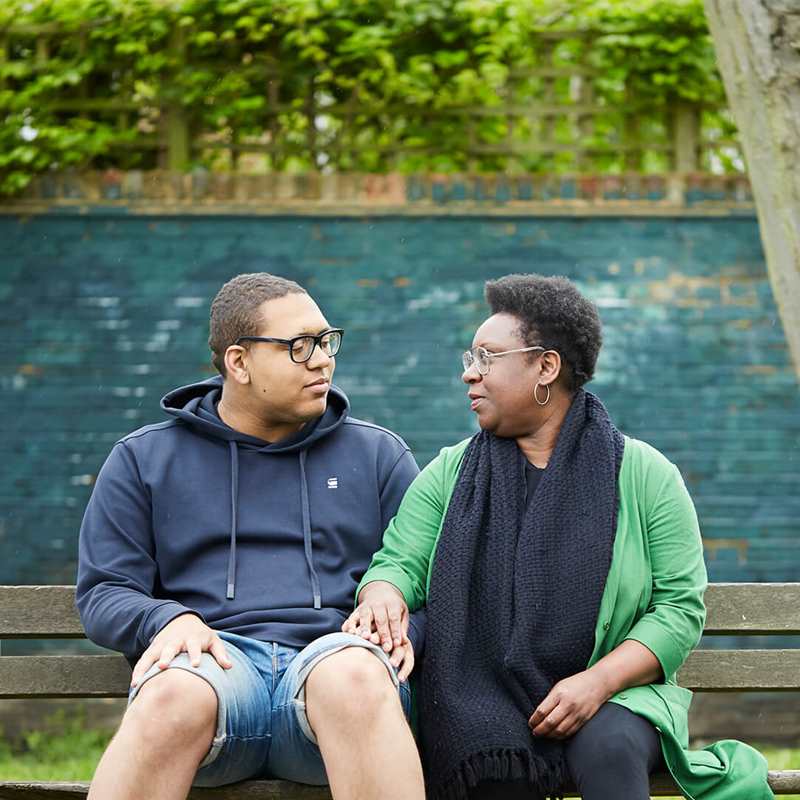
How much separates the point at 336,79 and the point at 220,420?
3.26 m

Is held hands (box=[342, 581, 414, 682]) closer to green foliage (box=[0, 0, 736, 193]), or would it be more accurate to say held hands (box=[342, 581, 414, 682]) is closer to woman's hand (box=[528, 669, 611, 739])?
woman's hand (box=[528, 669, 611, 739])

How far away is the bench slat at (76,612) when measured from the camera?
3.94 meters

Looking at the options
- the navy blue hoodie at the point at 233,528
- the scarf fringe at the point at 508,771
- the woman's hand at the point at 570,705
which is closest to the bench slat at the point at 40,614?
the navy blue hoodie at the point at 233,528

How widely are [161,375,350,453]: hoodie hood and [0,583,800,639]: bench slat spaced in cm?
64

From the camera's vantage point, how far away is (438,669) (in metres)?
3.41

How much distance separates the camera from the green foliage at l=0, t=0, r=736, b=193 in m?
6.52

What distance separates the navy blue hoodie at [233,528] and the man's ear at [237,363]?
142mm

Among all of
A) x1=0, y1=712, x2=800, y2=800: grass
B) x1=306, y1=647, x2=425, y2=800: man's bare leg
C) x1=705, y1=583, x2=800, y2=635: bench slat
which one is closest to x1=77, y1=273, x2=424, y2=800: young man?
x1=306, y1=647, x2=425, y2=800: man's bare leg

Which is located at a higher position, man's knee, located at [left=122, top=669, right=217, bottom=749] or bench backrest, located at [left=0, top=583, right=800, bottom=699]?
man's knee, located at [left=122, top=669, right=217, bottom=749]

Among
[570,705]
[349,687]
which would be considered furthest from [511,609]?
[349,687]

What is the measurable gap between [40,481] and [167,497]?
310 centimetres

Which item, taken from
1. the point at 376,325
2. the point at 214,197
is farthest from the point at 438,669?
the point at 214,197

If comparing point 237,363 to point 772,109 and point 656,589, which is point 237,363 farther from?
point 772,109

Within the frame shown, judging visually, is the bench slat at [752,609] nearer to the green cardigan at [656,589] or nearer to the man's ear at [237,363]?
the green cardigan at [656,589]
